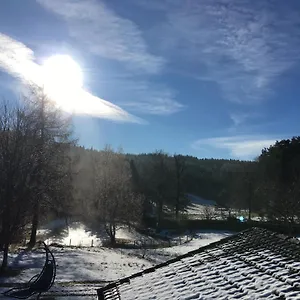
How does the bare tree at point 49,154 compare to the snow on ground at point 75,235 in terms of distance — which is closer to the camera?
the bare tree at point 49,154

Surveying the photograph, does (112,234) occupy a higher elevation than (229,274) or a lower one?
lower

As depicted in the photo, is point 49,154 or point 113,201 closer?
point 49,154

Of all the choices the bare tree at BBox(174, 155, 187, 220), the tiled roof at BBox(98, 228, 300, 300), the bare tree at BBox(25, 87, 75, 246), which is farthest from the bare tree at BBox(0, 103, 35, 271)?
the bare tree at BBox(174, 155, 187, 220)

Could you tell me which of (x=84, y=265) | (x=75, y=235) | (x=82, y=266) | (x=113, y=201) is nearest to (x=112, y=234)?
(x=113, y=201)

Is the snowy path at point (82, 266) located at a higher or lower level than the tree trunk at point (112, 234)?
lower

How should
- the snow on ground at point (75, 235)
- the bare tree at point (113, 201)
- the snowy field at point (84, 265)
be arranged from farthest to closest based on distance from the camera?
the snow on ground at point (75, 235) → the bare tree at point (113, 201) → the snowy field at point (84, 265)

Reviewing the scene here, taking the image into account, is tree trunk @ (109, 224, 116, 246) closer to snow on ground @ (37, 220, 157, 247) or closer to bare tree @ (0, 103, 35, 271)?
snow on ground @ (37, 220, 157, 247)

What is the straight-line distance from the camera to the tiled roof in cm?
587

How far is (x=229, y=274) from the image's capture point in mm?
6844

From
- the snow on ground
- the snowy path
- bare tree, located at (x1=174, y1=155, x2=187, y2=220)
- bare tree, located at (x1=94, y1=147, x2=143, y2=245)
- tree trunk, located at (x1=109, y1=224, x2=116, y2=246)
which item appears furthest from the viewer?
bare tree, located at (x1=174, y1=155, x2=187, y2=220)

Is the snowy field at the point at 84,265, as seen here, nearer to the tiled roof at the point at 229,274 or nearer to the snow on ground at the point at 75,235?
the snow on ground at the point at 75,235

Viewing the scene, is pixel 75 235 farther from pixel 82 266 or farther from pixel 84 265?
pixel 82 266

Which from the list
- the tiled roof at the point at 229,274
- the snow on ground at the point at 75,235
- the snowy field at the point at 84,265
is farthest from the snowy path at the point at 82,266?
the tiled roof at the point at 229,274

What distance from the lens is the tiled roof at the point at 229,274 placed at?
19.3ft
